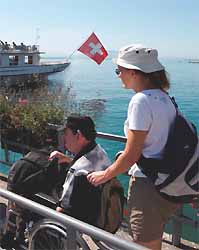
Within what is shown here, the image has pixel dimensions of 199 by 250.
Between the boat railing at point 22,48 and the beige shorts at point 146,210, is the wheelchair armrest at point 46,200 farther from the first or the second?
the boat railing at point 22,48

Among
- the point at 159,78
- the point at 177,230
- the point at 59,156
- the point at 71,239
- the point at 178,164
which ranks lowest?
the point at 177,230

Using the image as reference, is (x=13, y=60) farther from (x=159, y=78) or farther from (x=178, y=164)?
(x=178, y=164)

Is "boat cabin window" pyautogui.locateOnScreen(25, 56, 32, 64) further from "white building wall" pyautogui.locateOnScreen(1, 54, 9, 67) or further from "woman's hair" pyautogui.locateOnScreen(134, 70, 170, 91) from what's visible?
"woman's hair" pyautogui.locateOnScreen(134, 70, 170, 91)

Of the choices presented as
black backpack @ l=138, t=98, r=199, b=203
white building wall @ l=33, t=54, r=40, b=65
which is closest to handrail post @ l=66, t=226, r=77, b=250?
black backpack @ l=138, t=98, r=199, b=203

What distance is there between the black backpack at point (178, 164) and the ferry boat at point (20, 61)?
75.1ft

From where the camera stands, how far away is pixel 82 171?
208 cm

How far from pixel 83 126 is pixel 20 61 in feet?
85.5

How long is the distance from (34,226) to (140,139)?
0.83 meters

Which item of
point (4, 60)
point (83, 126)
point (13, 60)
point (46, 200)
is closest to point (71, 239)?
point (83, 126)

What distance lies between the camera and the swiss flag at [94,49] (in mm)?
3857

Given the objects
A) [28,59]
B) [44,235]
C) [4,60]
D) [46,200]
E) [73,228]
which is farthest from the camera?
[28,59]

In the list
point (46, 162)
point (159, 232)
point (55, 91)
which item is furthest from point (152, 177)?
point (55, 91)

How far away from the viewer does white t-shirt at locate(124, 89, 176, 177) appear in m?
1.81

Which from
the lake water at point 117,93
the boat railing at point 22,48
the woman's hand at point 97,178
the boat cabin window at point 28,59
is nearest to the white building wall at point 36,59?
the boat cabin window at point 28,59
